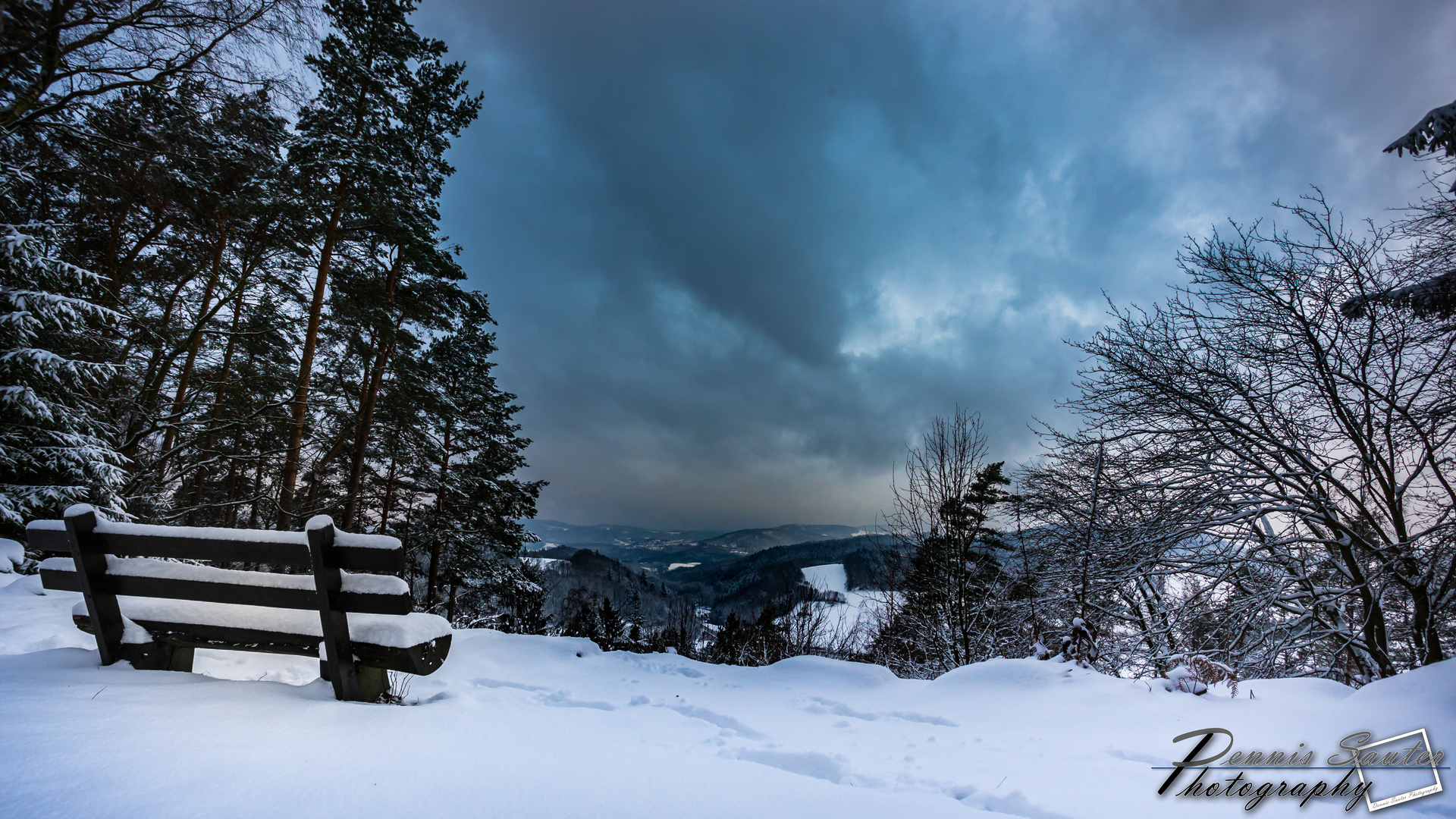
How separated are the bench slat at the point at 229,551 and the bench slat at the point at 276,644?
1.52 ft

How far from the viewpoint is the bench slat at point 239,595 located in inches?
101

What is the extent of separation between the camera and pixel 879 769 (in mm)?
2844

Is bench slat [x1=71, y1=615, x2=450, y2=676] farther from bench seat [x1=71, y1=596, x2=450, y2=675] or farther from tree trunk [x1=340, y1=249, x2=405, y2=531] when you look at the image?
tree trunk [x1=340, y1=249, x2=405, y2=531]

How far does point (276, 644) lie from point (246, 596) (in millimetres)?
354

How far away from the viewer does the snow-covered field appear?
165 cm

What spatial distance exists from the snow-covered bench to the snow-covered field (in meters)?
0.22

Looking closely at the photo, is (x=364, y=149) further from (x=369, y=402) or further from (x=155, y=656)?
(x=155, y=656)

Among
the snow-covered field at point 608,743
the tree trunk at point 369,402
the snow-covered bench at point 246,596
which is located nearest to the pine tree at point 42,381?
the snow-covered field at point 608,743

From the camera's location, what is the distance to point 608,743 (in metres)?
2.68

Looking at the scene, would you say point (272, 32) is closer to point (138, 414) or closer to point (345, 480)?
point (138, 414)

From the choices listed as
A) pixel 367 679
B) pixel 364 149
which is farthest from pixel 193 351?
pixel 367 679

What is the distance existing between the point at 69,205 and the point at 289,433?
183 inches
